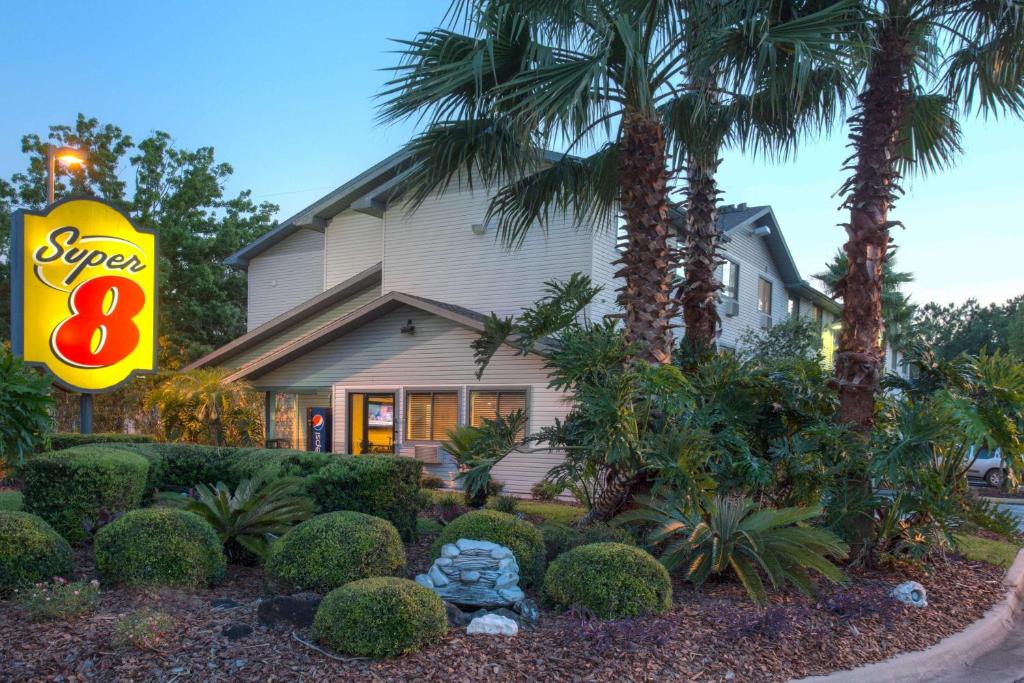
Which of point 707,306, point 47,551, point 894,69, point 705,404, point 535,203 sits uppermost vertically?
point 894,69

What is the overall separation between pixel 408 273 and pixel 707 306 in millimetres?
10204

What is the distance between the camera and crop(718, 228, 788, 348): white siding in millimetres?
22906

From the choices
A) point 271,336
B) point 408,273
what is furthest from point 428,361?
point 271,336

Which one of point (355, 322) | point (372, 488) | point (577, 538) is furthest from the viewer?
point (355, 322)

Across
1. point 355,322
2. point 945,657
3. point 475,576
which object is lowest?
point 945,657

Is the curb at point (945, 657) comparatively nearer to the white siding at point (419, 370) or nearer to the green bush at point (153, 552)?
the green bush at point (153, 552)

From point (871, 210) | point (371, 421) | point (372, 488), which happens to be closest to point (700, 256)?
point (871, 210)

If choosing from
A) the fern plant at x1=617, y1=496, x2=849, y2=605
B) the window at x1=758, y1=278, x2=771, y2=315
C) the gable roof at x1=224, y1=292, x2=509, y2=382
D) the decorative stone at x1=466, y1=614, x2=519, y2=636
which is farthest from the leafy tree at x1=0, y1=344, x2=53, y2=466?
the window at x1=758, y1=278, x2=771, y2=315

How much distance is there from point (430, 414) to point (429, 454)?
0.86m

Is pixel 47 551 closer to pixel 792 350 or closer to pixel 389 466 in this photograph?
pixel 389 466

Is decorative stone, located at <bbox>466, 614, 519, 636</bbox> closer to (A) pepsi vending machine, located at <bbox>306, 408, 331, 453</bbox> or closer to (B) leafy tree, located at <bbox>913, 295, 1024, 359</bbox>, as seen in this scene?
(A) pepsi vending machine, located at <bbox>306, 408, 331, 453</bbox>

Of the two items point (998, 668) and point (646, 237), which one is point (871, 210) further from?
point (998, 668)

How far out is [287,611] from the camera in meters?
5.63

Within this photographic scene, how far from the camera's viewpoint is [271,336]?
2178cm
